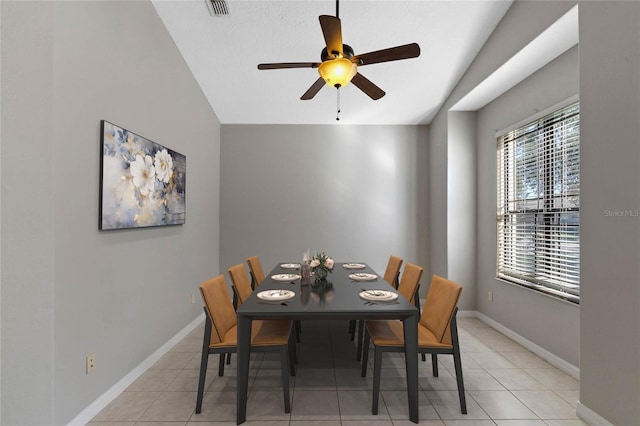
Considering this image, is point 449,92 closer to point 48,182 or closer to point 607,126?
point 607,126

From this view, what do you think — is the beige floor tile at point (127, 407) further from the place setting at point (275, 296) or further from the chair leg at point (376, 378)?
the chair leg at point (376, 378)

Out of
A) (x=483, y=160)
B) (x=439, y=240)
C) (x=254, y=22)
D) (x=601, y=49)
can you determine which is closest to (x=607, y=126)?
(x=601, y=49)

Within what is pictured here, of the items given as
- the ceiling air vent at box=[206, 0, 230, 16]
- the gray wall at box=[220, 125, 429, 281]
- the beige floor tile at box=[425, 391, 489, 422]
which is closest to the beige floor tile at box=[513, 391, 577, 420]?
the beige floor tile at box=[425, 391, 489, 422]

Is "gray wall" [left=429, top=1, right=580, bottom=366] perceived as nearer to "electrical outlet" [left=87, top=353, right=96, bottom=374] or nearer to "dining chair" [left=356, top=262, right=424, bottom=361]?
"dining chair" [left=356, top=262, right=424, bottom=361]

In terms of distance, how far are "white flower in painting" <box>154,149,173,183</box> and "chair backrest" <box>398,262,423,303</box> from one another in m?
2.52

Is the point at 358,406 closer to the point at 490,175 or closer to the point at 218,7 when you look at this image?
the point at 490,175

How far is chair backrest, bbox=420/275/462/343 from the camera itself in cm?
203

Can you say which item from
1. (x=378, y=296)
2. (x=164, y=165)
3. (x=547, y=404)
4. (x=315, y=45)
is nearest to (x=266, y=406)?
(x=378, y=296)

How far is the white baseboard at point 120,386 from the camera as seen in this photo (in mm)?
1967

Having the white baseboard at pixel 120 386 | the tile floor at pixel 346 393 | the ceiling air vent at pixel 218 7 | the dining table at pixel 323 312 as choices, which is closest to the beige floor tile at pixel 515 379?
the tile floor at pixel 346 393

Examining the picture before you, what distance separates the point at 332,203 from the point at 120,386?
3288mm

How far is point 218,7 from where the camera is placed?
9.11ft

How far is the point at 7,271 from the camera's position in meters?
1.39

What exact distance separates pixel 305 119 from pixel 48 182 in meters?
3.37
